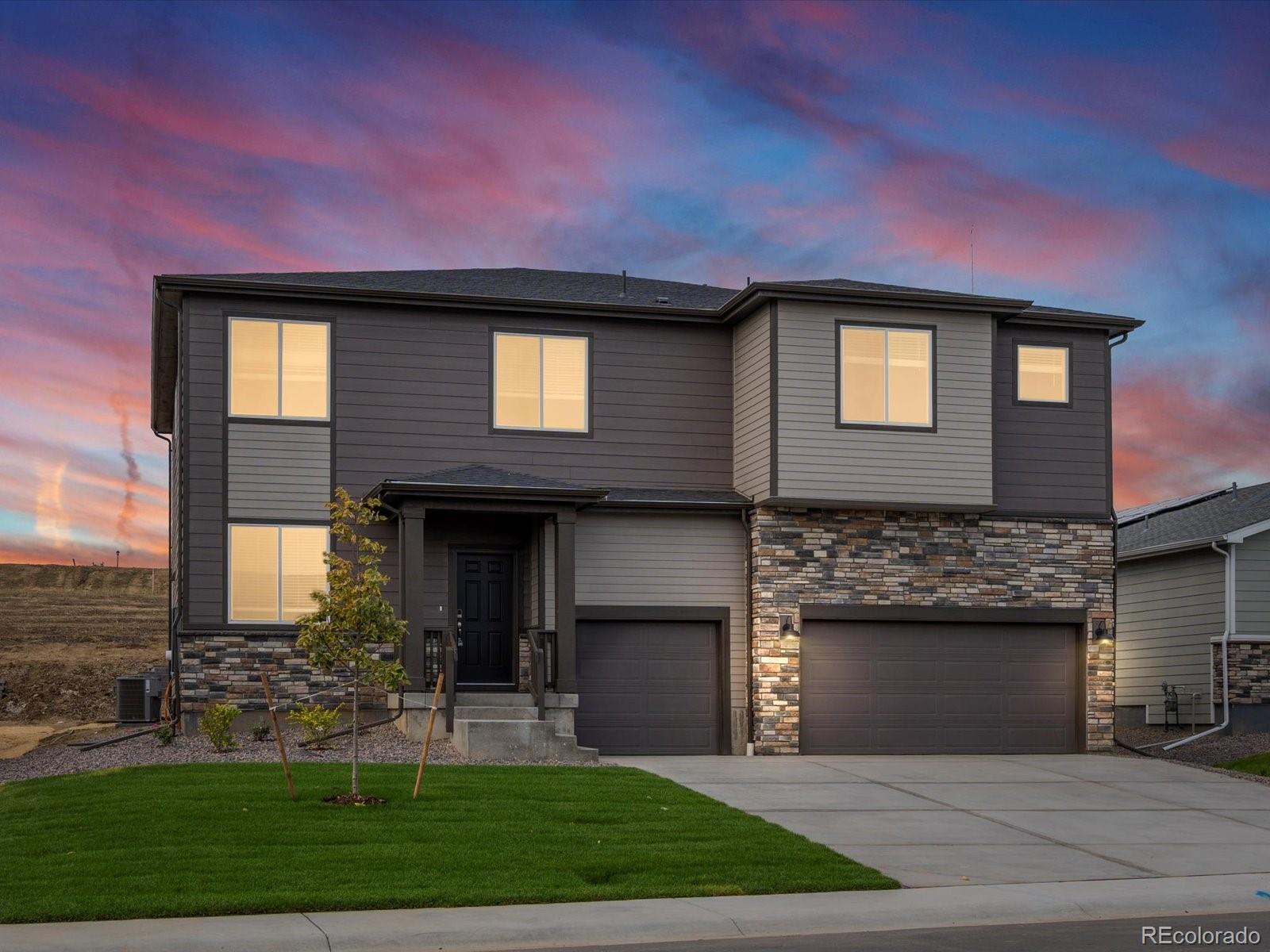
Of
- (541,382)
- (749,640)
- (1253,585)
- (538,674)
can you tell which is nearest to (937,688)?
(749,640)

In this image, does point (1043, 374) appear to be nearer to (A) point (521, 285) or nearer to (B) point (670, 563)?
(B) point (670, 563)

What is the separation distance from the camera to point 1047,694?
2175 centimetres

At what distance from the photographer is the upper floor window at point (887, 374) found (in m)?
20.4

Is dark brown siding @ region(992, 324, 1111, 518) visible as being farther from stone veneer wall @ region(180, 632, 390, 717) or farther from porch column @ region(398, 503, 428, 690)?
stone veneer wall @ region(180, 632, 390, 717)

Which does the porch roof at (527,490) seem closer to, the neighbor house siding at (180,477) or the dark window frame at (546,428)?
the dark window frame at (546,428)

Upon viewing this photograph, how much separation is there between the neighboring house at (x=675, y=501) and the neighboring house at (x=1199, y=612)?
3796 millimetres

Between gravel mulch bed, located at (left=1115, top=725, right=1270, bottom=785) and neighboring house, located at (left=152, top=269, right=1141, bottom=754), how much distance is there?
130 cm

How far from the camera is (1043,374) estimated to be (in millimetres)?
22094

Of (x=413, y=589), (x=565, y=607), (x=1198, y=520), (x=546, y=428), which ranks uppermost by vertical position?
(x=546, y=428)

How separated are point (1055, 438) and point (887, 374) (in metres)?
3.34

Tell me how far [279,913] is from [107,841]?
99.6 inches

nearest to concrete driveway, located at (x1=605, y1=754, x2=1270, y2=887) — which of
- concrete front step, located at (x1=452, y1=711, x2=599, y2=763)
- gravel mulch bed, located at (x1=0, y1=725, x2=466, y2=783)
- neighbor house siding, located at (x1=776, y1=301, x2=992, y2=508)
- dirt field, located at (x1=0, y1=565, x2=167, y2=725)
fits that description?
concrete front step, located at (x1=452, y1=711, x2=599, y2=763)

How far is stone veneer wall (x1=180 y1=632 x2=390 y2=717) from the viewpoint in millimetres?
19047

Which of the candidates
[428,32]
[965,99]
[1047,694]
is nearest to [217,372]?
[428,32]
